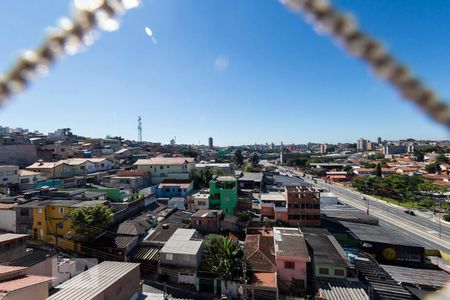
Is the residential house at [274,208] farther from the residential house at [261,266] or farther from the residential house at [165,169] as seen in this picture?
the residential house at [165,169]

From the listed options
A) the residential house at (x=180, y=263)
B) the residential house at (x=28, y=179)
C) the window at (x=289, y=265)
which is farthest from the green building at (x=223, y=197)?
the residential house at (x=28, y=179)

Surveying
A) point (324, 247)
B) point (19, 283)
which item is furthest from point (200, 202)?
point (19, 283)

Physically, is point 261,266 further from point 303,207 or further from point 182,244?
point 303,207

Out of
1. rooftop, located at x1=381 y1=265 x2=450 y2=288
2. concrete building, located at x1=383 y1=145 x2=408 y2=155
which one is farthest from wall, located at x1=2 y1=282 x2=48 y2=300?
concrete building, located at x1=383 y1=145 x2=408 y2=155

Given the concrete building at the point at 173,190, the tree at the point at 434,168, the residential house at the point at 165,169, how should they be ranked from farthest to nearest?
the tree at the point at 434,168 < the residential house at the point at 165,169 < the concrete building at the point at 173,190

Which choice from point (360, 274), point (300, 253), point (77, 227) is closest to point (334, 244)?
point (360, 274)

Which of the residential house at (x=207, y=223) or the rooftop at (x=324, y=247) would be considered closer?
the rooftop at (x=324, y=247)
